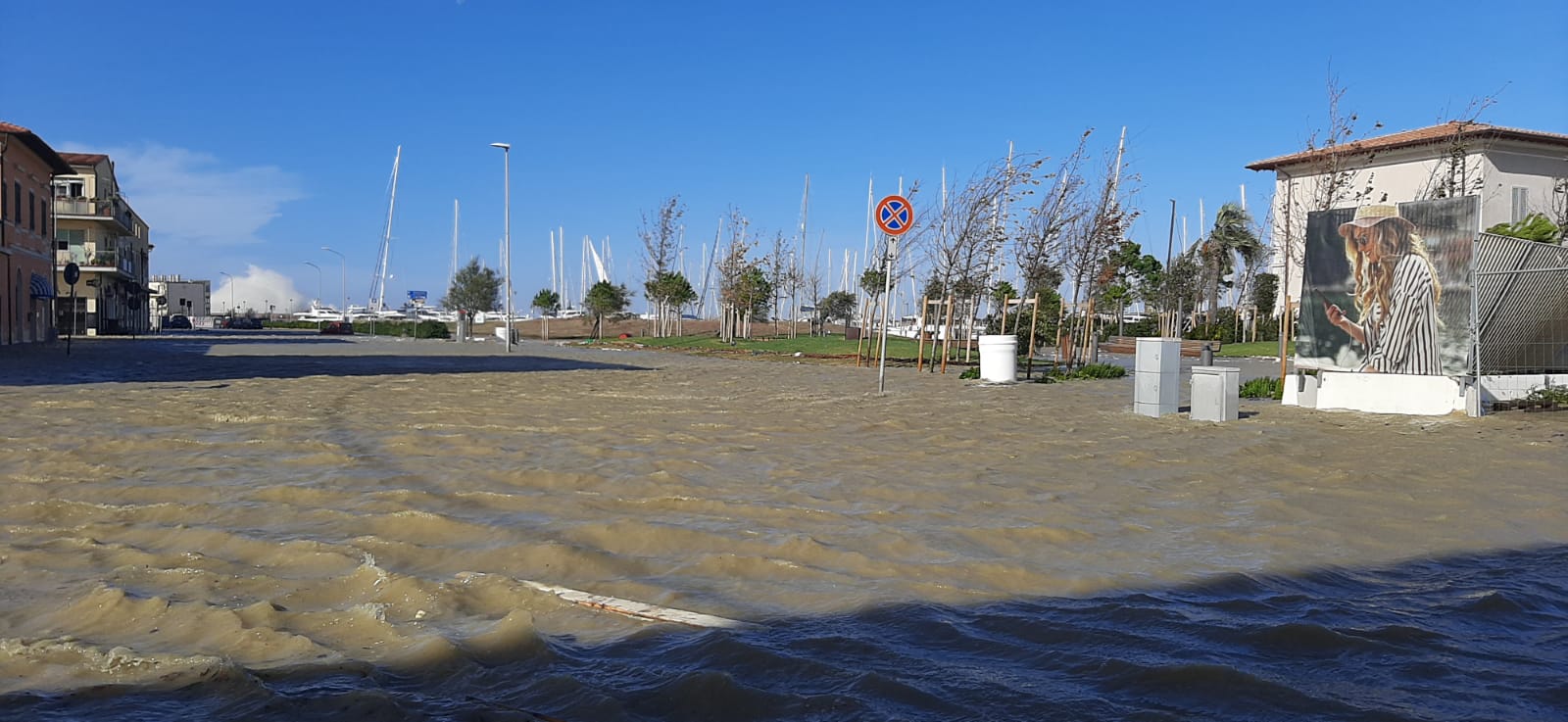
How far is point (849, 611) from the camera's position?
456cm

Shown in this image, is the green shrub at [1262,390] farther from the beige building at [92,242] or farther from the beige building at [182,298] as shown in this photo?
the beige building at [182,298]

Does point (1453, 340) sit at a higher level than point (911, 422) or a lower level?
higher

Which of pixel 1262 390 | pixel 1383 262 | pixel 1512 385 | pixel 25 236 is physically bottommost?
pixel 1262 390

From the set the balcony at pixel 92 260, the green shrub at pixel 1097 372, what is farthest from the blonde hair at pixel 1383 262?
the balcony at pixel 92 260

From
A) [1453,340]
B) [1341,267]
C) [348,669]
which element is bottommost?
[348,669]

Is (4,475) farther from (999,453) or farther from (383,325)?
(383,325)

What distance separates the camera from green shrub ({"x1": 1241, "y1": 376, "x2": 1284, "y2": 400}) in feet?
56.6

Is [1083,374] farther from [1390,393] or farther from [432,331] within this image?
[432,331]

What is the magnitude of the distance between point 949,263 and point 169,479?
22859mm

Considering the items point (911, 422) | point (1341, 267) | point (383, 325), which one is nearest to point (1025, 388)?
point (1341, 267)

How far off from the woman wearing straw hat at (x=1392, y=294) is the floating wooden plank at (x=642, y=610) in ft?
40.9

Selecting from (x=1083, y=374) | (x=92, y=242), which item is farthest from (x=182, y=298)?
(x=1083, y=374)

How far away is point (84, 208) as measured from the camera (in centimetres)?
6184

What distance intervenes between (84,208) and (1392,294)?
6708 centimetres
